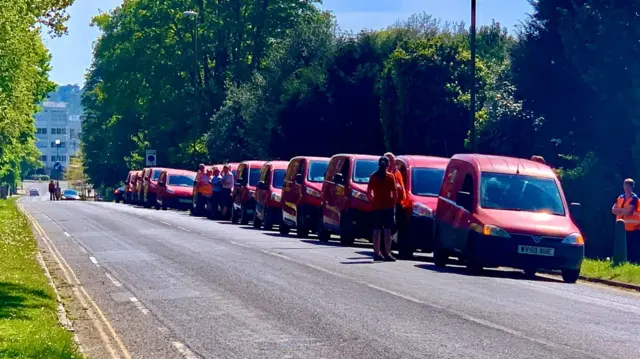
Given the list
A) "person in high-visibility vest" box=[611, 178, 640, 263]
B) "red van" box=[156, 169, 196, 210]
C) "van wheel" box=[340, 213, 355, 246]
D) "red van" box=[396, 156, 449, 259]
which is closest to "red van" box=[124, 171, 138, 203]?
"red van" box=[156, 169, 196, 210]

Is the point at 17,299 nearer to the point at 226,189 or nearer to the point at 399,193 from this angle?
the point at 399,193

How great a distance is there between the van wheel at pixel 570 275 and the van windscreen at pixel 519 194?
1541 mm

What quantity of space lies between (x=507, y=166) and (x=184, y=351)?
478 inches

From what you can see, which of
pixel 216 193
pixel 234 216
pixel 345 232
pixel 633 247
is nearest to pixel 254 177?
pixel 234 216

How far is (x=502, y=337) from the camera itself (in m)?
12.5

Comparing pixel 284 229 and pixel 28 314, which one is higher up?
pixel 284 229

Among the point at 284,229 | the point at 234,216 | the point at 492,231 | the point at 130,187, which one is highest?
the point at 130,187

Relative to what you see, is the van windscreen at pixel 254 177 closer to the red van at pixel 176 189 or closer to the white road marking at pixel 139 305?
the red van at pixel 176 189

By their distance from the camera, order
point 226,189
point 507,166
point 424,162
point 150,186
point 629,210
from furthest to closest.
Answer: point 150,186 < point 226,189 < point 424,162 < point 629,210 < point 507,166

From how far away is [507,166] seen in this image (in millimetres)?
22797

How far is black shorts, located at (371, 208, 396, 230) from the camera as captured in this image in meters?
23.6

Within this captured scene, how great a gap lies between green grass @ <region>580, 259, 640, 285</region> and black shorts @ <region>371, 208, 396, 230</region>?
3.65 metres

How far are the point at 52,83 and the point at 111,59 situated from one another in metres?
7.61

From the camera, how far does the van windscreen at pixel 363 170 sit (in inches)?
1124
